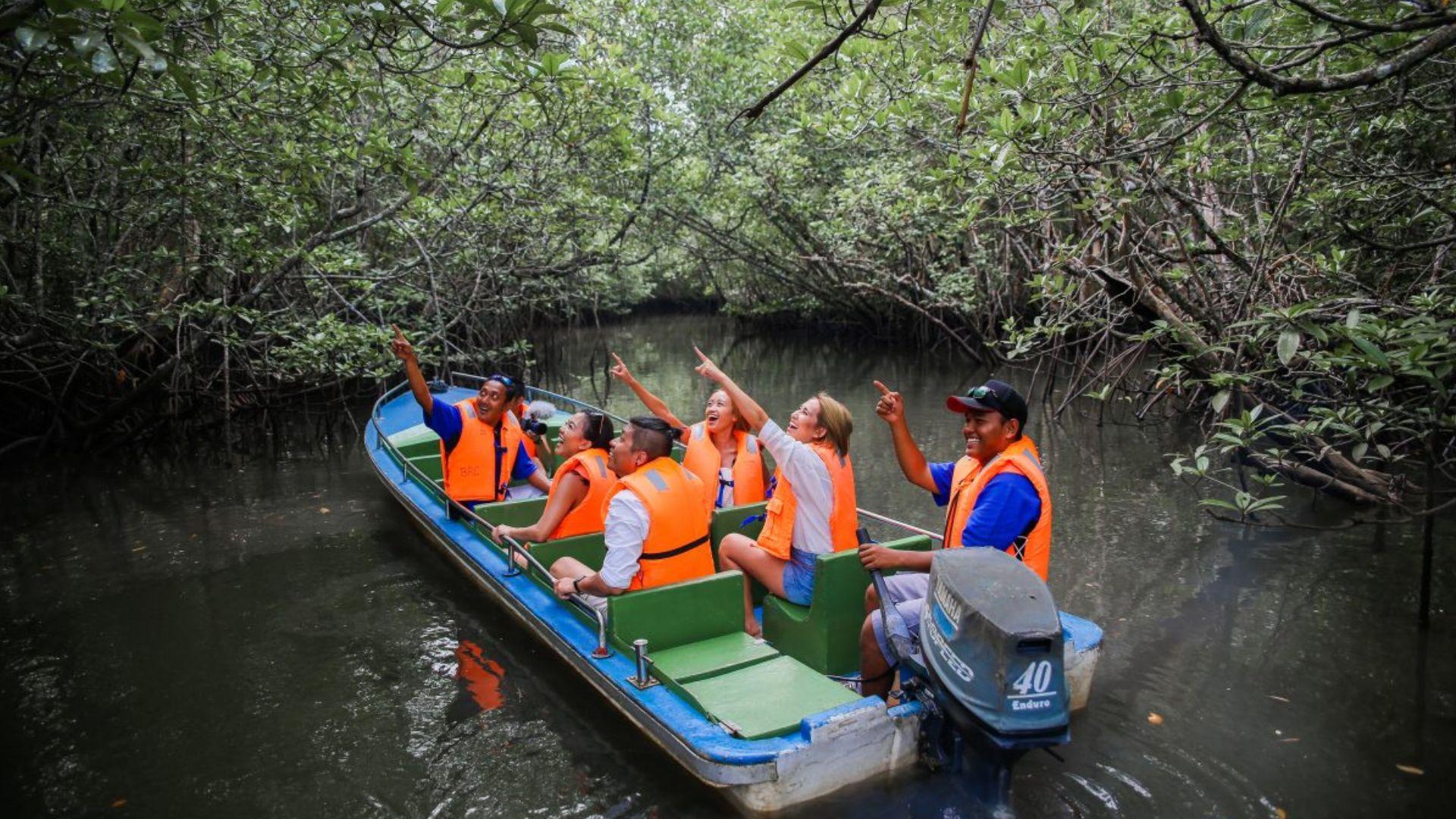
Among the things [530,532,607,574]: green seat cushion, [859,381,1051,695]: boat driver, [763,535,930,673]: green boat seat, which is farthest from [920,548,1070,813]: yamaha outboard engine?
[530,532,607,574]: green seat cushion

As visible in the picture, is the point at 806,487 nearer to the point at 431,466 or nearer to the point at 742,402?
the point at 742,402

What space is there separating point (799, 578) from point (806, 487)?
43 centimetres

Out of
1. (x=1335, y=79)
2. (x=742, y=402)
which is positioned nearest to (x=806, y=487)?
(x=742, y=402)

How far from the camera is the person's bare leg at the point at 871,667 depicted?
3488 millimetres

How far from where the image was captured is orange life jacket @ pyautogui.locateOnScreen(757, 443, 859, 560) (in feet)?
12.7

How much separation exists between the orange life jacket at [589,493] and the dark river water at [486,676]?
0.68 metres

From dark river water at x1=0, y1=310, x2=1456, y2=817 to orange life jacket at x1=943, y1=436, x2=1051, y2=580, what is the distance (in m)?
0.87

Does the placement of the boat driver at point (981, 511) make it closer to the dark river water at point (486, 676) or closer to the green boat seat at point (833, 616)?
the green boat seat at point (833, 616)

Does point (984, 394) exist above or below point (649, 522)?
above

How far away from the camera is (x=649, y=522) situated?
3.87 metres

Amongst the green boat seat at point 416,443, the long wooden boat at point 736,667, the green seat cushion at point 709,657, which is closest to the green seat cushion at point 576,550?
the long wooden boat at point 736,667

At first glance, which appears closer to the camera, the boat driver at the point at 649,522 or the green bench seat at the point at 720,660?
the green bench seat at the point at 720,660

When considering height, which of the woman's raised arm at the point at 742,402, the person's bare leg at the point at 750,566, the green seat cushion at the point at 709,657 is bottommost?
the green seat cushion at the point at 709,657

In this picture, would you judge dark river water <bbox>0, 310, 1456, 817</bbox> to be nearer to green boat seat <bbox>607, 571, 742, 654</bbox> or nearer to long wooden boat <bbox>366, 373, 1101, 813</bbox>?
long wooden boat <bbox>366, 373, 1101, 813</bbox>
